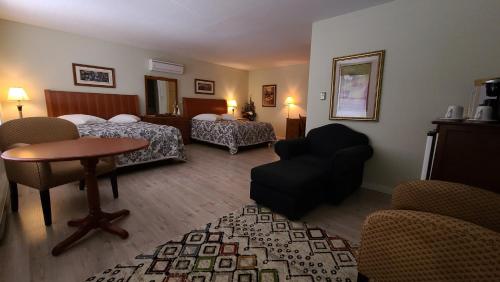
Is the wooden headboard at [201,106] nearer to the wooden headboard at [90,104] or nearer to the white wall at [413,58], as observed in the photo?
the wooden headboard at [90,104]

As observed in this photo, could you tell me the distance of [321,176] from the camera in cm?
203

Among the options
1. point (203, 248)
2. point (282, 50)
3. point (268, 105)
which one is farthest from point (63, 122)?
point (268, 105)

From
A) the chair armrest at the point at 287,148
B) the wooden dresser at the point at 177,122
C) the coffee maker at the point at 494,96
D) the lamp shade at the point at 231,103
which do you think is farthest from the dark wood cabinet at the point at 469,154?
the lamp shade at the point at 231,103

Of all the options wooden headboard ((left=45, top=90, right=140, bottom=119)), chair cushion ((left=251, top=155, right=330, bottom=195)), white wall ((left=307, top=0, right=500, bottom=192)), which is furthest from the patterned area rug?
wooden headboard ((left=45, top=90, right=140, bottom=119))

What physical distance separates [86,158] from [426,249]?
1.79 m

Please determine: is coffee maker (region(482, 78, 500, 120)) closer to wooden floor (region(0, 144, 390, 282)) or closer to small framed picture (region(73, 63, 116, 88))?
wooden floor (region(0, 144, 390, 282))

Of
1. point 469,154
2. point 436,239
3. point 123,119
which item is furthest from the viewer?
point 123,119

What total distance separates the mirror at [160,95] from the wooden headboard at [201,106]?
0.32 metres

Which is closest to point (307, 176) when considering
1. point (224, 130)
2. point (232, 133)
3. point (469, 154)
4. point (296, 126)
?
point (469, 154)

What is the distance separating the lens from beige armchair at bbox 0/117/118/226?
168 centimetres

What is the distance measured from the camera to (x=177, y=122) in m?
5.27

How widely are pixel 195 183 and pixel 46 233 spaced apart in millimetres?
1462

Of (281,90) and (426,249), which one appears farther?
(281,90)

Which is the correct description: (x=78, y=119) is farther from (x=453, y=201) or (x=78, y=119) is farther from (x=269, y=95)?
(x=269, y=95)
